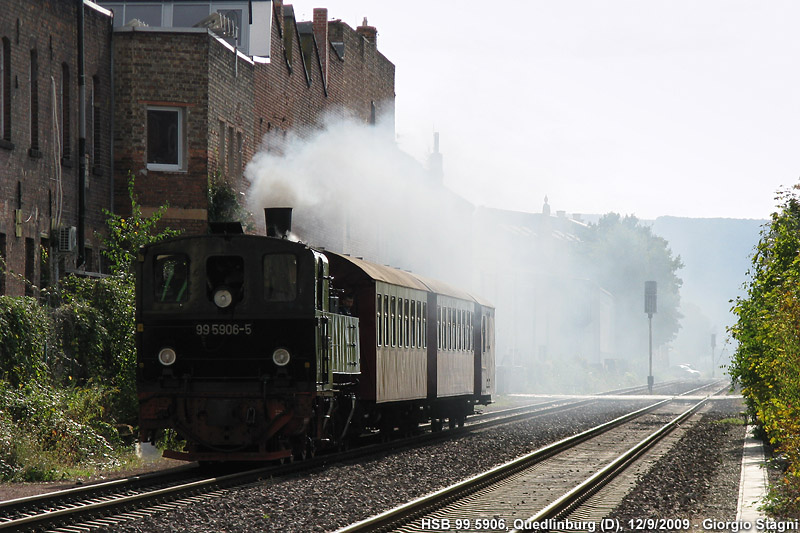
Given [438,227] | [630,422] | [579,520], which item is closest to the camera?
[579,520]

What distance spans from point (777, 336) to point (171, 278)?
806cm

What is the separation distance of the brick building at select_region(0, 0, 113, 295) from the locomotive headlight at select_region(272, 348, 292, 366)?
7.44m

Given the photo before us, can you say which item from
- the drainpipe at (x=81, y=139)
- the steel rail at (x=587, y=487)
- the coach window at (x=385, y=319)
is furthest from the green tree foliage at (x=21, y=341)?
the steel rail at (x=587, y=487)

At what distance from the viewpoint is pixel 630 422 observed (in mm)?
31766

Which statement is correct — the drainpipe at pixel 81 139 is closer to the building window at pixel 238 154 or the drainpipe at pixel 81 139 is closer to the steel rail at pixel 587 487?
the building window at pixel 238 154

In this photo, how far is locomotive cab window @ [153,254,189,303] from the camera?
53.5 feet

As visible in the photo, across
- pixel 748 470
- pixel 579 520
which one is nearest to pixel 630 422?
pixel 748 470

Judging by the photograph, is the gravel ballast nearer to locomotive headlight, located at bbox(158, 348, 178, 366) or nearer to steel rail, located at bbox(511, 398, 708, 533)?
steel rail, located at bbox(511, 398, 708, 533)

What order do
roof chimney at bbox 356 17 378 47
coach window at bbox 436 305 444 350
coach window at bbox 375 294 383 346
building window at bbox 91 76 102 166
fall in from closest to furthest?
coach window at bbox 375 294 383 346 < coach window at bbox 436 305 444 350 < building window at bbox 91 76 102 166 < roof chimney at bbox 356 17 378 47

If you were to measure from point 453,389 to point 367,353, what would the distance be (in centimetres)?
666

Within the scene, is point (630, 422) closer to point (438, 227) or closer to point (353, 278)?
point (353, 278)

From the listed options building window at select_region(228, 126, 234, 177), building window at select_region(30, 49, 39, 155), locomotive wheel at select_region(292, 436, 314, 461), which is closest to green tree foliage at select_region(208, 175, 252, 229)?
building window at select_region(228, 126, 234, 177)

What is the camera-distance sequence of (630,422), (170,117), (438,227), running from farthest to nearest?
(438,227), (630,422), (170,117)

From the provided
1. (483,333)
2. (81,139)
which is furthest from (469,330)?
(81,139)
